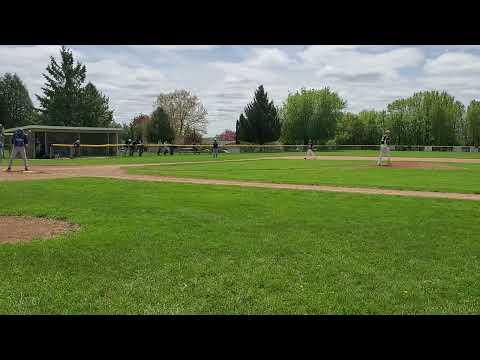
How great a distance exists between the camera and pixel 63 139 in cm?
4284

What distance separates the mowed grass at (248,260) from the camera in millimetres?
4672

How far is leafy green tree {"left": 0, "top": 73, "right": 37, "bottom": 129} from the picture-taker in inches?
2714

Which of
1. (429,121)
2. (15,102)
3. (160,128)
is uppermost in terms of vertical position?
(15,102)

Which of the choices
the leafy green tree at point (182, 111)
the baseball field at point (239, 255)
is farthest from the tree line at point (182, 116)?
the baseball field at point (239, 255)

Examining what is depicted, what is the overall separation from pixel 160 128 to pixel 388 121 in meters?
45.6

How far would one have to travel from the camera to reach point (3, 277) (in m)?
5.49

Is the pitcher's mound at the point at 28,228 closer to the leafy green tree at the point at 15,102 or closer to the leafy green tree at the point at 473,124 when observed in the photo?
the leafy green tree at the point at 15,102

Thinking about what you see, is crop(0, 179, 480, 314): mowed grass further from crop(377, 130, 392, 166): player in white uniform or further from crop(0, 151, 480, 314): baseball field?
crop(377, 130, 392, 166): player in white uniform

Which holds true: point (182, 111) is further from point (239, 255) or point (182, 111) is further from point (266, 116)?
point (239, 255)

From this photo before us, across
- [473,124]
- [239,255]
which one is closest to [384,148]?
[239,255]

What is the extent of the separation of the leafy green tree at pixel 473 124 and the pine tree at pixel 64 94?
6708 cm
